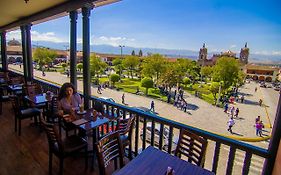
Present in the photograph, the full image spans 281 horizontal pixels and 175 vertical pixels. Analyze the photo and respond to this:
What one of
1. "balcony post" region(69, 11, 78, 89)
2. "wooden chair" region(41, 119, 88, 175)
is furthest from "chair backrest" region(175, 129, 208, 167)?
"balcony post" region(69, 11, 78, 89)

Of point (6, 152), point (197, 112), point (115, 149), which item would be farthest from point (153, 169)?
point (197, 112)

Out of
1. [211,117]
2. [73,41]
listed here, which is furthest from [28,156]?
[211,117]

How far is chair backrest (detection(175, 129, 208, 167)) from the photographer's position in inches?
70.4

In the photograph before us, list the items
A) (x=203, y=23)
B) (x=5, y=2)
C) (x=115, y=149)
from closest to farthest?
(x=115, y=149), (x=5, y=2), (x=203, y=23)

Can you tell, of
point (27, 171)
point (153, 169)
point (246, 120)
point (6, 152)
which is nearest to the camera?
point (153, 169)

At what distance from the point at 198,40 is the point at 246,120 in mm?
43390

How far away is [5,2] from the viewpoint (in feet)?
14.0

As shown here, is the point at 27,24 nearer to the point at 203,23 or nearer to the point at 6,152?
the point at 6,152

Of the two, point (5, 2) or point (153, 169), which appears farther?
point (5, 2)

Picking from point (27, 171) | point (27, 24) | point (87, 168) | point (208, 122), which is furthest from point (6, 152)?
→ point (208, 122)

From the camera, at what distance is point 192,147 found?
6.26 feet

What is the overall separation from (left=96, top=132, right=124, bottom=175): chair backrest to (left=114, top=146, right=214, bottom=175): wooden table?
0.71ft

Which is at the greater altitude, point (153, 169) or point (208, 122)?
point (153, 169)

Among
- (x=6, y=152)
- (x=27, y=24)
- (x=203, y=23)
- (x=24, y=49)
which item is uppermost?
(x=203, y=23)
